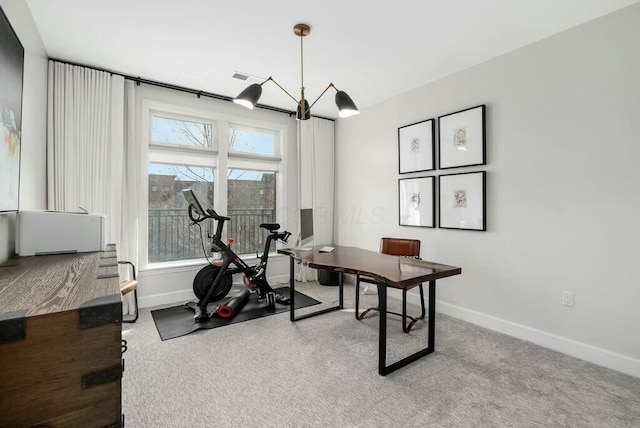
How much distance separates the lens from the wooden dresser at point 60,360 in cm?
68

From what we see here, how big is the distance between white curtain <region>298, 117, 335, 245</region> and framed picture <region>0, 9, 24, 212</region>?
125 inches

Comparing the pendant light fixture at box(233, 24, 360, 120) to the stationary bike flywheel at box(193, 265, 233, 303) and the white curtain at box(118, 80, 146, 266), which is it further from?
the stationary bike flywheel at box(193, 265, 233, 303)

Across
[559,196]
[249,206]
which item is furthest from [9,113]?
[559,196]

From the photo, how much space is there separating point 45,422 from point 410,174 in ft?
11.9

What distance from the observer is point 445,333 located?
2791 mm

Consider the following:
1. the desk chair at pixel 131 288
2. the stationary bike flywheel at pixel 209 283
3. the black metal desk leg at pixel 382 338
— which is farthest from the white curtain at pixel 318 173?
the black metal desk leg at pixel 382 338

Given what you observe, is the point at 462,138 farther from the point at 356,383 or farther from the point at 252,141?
the point at 252,141

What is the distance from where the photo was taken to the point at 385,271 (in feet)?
7.07

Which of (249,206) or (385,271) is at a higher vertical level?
(249,206)

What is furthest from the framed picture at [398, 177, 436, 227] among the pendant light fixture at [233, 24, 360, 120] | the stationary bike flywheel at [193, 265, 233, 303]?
the stationary bike flywheel at [193, 265, 233, 303]

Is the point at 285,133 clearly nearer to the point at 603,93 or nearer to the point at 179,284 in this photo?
the point at 179,284

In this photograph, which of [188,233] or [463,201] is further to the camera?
[188,233]

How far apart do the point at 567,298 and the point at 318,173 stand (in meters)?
→ 3.37

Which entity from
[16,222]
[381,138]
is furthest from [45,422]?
[381,138]
